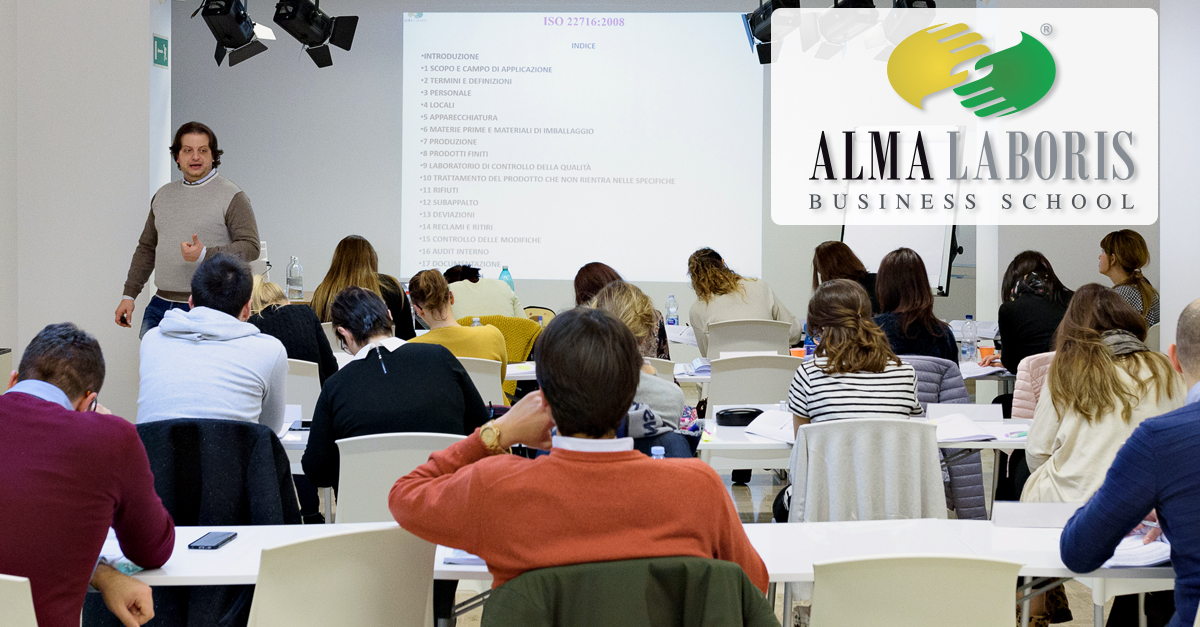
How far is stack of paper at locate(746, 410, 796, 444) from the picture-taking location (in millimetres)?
3262

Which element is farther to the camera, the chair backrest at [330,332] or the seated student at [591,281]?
the chair backrest at [330,332]

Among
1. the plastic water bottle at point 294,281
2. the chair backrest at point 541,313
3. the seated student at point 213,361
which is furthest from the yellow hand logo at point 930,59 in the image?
the seated student at point 213,361

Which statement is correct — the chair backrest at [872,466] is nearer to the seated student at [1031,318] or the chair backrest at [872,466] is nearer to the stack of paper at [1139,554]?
the stack of paper at [1139,554]

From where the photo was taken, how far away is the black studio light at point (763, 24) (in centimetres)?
684

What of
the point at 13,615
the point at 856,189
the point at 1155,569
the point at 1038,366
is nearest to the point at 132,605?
the point at 13,615

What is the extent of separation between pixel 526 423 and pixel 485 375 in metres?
2.30

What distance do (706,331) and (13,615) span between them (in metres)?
4.66

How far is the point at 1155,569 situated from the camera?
1.88 metres

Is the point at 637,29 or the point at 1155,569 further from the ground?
the point at 637,29

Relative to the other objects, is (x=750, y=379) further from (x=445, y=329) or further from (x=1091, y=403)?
(x=1091, y=403)

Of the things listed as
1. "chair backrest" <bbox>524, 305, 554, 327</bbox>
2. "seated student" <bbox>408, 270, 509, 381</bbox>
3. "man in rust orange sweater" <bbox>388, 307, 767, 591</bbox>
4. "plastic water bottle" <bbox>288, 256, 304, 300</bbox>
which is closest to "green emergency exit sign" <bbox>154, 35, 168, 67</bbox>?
"plastic water bottle" <bbox>288, 256, 304, 300</bbox>

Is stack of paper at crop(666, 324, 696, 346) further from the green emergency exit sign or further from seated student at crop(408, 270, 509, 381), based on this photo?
the green emergency exit sign

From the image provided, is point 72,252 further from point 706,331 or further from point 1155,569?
point 1155,569

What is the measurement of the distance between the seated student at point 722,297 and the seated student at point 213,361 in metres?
Result: 3.26
